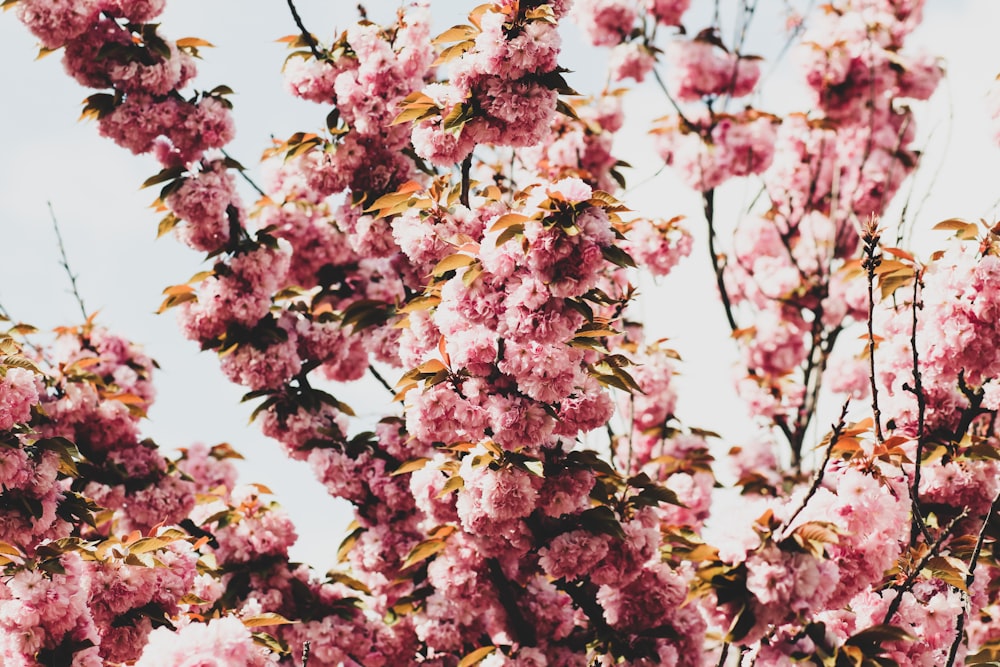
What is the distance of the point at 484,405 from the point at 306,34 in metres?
2.39

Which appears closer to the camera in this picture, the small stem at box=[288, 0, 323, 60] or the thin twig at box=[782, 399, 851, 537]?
the thin twig at box=[782, 399, 851, 537]

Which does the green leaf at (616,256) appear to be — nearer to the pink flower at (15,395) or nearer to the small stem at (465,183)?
the small stem at (465,183)

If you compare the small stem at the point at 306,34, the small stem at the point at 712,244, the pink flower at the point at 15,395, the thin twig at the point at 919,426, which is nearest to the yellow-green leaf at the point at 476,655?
the thin twig at the point at 919,426

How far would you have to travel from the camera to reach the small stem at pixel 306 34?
4.66 m

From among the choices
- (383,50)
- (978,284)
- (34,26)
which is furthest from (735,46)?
(34,26)

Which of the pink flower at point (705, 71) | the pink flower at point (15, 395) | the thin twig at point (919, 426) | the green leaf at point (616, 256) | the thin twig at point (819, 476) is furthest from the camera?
the pink flower at point (705, 71)

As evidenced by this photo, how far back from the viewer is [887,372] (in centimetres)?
416

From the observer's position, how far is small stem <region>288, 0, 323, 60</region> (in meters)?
4.66

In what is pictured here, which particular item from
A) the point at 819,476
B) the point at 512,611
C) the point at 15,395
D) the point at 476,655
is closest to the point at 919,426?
the point at 819,476

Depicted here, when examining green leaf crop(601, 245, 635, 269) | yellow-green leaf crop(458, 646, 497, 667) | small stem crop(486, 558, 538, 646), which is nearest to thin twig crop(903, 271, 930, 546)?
green leaf crop(601, 245, 635, 269)

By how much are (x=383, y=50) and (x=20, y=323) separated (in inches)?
85.3

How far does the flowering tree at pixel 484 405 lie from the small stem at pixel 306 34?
2cm

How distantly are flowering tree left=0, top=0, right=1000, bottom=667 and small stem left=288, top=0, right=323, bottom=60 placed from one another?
0.05ft

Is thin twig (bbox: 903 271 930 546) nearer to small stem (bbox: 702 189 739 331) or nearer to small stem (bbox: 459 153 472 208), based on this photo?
small stem (bbox: 459 153 472 208)
